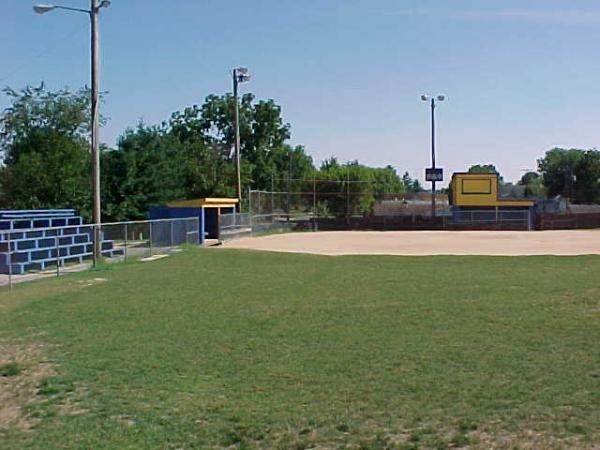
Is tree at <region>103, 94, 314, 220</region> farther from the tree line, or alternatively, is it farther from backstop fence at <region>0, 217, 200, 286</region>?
backstop fence at <region>0, 217, 200, 286</region>

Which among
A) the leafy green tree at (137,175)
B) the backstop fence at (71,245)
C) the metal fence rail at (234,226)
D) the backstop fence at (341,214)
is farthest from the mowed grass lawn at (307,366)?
the backstop fence at (341,214)

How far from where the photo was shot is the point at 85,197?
49.1 m

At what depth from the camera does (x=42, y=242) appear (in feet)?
86.9

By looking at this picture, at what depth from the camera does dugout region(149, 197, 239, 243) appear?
→ 144 feet

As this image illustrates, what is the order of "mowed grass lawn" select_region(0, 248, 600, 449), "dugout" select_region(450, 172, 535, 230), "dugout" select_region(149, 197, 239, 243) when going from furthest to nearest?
1. "dugout" select_region(450, 172, 535, 230)
2. "dugout" select_region(149, 197, 239, 243)
3. "mowed grass lawn" select_region(0, 248, 600, 449)

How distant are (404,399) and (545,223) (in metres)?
59.3

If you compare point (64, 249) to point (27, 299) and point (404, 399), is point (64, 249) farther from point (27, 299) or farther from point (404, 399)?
point (404, 399)

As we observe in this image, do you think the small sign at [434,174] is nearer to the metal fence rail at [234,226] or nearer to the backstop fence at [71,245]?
the metal fence rail at [234,226]

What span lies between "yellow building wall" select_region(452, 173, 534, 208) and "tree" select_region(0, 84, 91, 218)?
3062 cm

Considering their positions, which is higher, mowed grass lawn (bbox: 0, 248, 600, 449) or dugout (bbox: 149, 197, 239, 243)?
dugout (bbox: 149, 197, 239, 243)

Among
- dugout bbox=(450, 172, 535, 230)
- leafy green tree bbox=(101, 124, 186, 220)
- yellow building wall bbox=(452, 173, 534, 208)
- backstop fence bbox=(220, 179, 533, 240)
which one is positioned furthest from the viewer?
yellow building wall bbox=(452, 173, 534, 208)

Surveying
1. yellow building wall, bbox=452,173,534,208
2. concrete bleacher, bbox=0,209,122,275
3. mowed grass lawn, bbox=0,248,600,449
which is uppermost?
yellow building wall, bbox=452,173,534,208

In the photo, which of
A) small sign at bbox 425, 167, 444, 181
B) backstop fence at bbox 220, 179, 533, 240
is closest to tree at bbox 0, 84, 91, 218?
backstop fence at bbox 220, 179, 533, 240

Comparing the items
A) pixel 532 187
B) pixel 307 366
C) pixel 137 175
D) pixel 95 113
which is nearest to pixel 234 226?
pixel 137 175
